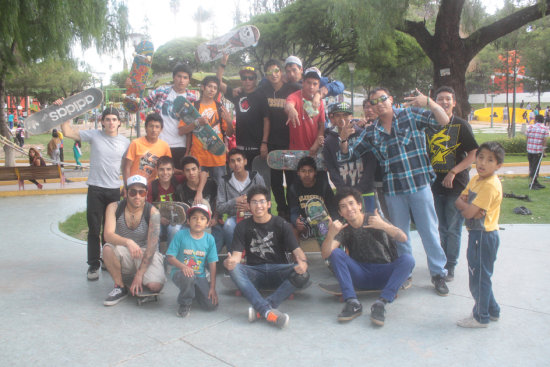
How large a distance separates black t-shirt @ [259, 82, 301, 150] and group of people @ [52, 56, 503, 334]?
1cm

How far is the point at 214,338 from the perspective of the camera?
322cm

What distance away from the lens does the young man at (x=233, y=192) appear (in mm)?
4629

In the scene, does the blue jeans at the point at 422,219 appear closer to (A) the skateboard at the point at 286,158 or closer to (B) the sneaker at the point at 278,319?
(A) the skateboard at the point at 286,158

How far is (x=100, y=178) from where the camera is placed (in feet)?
15.1

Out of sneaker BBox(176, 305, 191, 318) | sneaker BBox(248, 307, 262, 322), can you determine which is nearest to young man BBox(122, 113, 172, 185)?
sneaker BBox(176, 305, 191, 318)

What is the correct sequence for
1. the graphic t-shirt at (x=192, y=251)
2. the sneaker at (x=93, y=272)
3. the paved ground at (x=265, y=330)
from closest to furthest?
the paved ground at (x=265, y=330) < the graphic t-shirt at (x=192, y=251) < the sneaker at (x=93, y=272)

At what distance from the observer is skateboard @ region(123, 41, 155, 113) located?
19.5 feet

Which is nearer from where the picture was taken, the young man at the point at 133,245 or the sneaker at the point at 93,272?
the young man at the point at 133,245

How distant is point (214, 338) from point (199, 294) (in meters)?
0.63

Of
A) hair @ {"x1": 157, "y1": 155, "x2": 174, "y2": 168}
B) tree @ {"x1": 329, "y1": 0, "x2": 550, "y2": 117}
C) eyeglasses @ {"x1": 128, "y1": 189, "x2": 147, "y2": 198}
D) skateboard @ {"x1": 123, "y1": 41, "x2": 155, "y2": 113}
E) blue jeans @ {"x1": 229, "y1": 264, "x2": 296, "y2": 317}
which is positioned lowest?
blue jeans @ {"x1": 229, "y1": 264, "x2": 296, "y2": 317}

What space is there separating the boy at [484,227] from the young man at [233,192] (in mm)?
2164

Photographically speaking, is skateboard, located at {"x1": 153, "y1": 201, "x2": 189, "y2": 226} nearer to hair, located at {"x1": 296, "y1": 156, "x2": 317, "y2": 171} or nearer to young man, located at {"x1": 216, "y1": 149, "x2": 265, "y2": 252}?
young man, located at {"x1": 216, "y1": 149, "x2": 265, "y2": 252}

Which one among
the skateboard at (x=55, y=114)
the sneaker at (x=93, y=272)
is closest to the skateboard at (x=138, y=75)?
the skateboard at (x=55, y=114)

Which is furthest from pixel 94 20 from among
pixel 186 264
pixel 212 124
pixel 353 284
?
pixel 353 284
